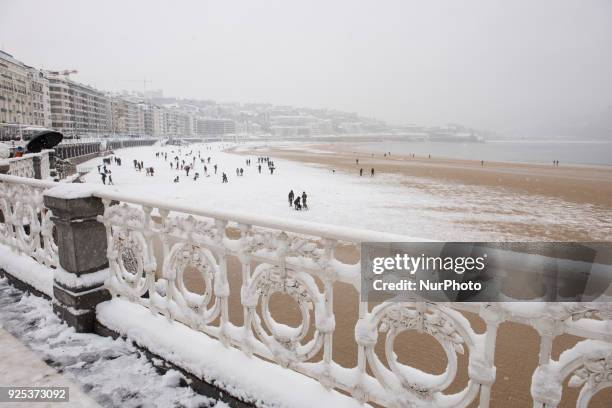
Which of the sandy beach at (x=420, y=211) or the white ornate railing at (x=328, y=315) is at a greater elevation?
the white ornate railing at (x=328, y=315)

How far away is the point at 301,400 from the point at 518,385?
16.6ft

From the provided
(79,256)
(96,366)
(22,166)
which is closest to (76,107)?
(22,166)

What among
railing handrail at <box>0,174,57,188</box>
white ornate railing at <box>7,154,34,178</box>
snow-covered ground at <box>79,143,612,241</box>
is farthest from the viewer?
snow-covered ground at <box>79,143,612,241</box>

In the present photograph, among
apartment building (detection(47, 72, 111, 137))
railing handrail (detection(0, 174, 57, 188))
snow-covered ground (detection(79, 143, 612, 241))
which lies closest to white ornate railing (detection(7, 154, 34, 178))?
snow-covered ground (detection(79, 143, 612, 241))

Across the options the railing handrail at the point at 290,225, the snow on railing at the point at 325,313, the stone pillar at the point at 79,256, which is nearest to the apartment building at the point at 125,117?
the stone pillar at the point at 79,256

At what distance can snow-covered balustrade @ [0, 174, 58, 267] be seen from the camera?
4.25m

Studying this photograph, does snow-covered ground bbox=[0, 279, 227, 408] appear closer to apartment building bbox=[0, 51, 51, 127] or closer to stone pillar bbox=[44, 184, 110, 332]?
stone pillar bbox=[44, 184, 110, 332]

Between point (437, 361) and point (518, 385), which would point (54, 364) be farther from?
point (518, 385)

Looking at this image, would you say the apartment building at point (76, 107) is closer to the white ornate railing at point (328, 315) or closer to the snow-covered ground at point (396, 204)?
the snow-covered ground at point (396, 204)

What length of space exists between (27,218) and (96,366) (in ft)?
9.69

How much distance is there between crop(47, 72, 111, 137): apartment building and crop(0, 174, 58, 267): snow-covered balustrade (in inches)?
3955

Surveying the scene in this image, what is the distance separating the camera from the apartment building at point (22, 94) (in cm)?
7926

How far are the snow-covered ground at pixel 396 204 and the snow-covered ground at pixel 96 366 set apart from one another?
1085 centimetres

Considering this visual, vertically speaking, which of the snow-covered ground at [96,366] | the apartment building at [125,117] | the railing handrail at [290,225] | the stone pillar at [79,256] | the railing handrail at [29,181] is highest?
the apartment building at [125,117]
